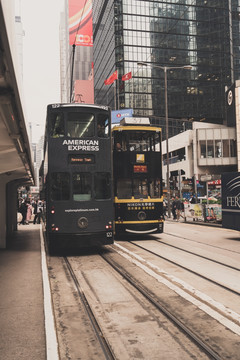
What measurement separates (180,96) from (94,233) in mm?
71710

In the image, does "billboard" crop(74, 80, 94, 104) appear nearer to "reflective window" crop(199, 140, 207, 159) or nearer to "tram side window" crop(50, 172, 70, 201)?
"reflective window" crop(199, 140, 207, 159)

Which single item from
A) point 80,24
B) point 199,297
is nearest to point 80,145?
point 199,297

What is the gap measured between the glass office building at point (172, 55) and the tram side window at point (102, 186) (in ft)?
211

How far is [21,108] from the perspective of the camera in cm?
693

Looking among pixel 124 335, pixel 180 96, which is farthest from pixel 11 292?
pixel 180 96

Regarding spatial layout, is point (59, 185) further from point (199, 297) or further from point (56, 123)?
point (199, 297)

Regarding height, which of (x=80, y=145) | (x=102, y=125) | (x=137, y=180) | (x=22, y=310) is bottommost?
(x=22, y=310)

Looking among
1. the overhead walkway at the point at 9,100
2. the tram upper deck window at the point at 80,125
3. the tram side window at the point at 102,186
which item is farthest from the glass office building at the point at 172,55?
the tram side window at the point at 102,186

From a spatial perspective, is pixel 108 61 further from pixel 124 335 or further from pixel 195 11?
pixel 124 335

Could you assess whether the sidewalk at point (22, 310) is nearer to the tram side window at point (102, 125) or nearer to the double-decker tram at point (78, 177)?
the double-decker tram at point (78, 177)

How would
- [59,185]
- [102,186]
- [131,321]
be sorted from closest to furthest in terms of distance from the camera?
[131,321] → [59,185] → [102,186]

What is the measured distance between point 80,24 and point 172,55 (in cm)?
2852

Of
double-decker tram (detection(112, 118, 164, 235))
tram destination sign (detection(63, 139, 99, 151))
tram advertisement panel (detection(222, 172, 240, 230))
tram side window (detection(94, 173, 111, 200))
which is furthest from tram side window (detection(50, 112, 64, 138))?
tram advertisement panel (detection(222, 172, 240, 230))

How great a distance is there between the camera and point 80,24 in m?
92.6
